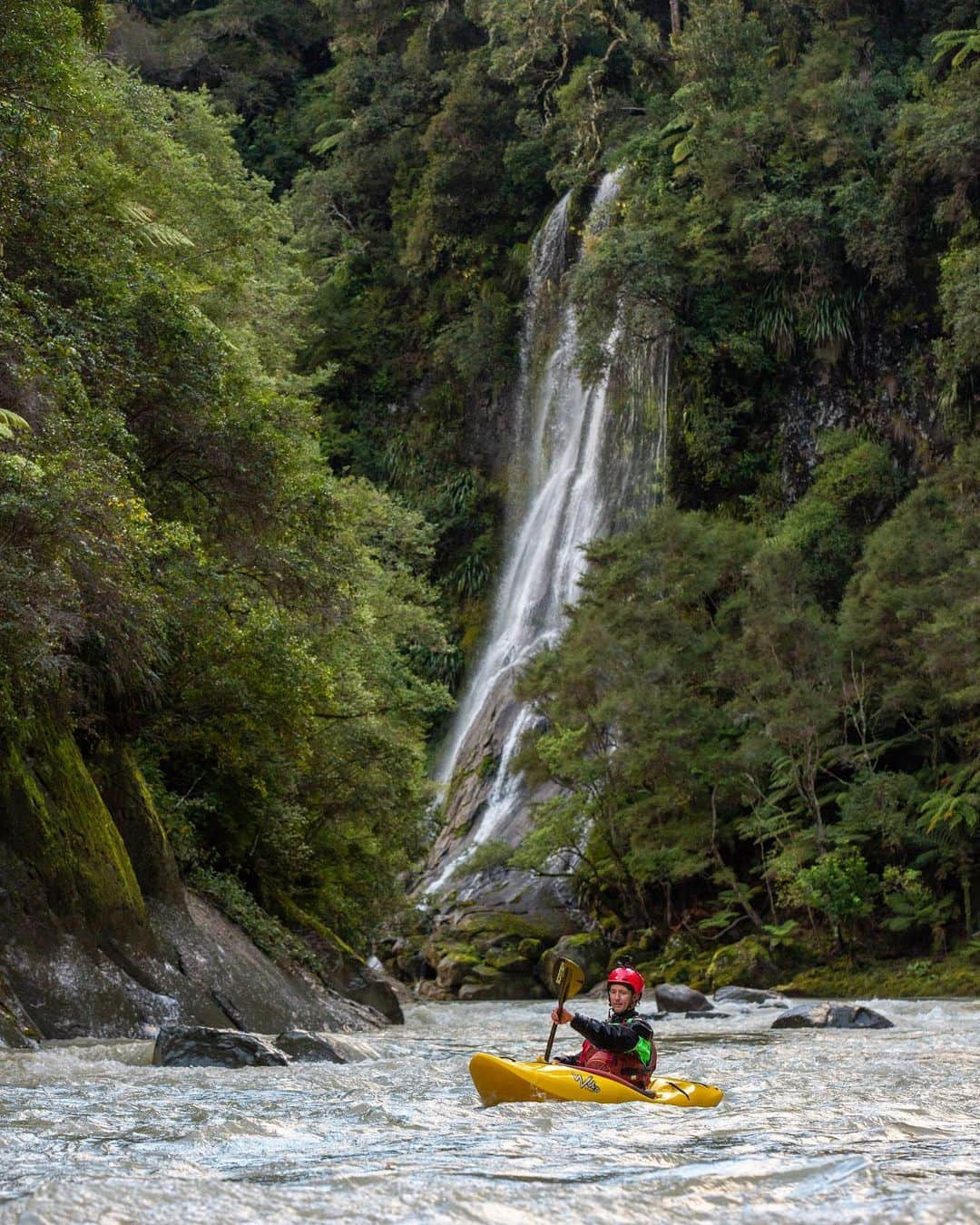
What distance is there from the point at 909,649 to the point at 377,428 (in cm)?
2556

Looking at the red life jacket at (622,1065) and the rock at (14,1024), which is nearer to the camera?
the red life jacket at (622,1065)

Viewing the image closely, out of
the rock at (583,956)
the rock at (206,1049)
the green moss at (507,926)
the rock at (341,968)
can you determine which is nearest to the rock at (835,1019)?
the rock at (341,968)

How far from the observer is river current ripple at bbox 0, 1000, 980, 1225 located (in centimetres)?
423

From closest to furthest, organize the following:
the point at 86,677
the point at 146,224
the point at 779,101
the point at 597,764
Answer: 1. the point at 86,677
2. the point at 146,224
3. the point at 597,764
4. the point at 779,101

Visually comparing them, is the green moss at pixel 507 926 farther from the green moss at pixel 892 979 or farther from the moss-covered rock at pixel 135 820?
the moss-covered rock at pixel 135 820

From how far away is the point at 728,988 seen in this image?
2002cm

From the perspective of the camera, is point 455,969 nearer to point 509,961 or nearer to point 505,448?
point 509,961

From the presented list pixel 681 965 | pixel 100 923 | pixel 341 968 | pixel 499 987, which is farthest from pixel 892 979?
pixel 100 923

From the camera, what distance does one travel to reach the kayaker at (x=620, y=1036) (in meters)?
7.03

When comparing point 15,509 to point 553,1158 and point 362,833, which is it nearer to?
point 553,1158

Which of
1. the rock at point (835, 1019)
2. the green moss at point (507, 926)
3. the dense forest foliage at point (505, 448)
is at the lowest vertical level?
the rock at point (835, 1019)

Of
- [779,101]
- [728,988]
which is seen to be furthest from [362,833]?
[779,101]

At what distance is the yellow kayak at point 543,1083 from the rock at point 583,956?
17.2m

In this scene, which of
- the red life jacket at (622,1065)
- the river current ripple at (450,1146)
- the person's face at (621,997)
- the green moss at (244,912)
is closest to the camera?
the river current ripple at (450,1146)
